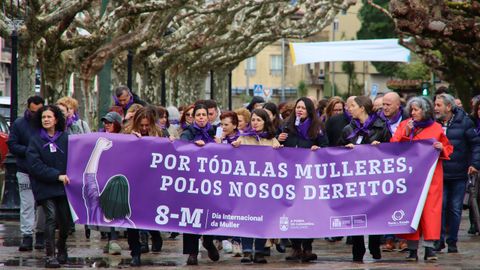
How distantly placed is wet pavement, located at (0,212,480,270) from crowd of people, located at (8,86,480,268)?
17 cm

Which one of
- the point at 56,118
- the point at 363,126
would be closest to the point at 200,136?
the point at 56,118

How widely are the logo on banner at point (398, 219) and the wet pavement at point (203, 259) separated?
0.43m

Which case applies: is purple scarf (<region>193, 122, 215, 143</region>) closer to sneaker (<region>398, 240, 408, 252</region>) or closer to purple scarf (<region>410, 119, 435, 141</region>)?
purple scarf (<region>410, 119, 435, 141</region>)

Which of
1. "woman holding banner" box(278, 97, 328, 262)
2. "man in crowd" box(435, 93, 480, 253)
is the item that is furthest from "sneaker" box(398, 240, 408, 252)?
"woman holding banner" box(278, 97, 328, 262)

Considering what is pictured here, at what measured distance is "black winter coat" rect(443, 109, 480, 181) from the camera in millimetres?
15702

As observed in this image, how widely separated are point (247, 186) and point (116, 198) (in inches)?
54.6

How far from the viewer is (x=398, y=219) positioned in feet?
46.7

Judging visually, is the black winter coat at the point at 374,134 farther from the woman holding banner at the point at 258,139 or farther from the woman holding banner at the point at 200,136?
the woman holding banner at the point at 200,136

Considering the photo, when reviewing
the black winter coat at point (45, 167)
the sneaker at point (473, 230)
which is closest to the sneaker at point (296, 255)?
the black winter coat at point (45, 167)

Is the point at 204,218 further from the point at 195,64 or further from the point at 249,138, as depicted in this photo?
the point at 195,64

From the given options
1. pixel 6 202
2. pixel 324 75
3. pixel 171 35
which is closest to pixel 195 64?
pixel 171 35

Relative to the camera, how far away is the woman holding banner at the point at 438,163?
560 inches

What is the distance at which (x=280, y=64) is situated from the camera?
367ft

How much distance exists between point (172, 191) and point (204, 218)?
445 millimetres
